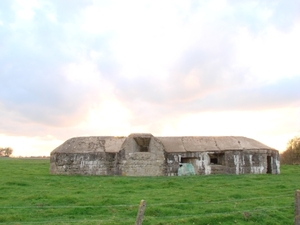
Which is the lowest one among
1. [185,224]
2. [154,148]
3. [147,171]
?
[185,224]

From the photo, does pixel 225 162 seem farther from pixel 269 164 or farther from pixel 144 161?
pixel 144 161

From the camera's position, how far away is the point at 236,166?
23578mm

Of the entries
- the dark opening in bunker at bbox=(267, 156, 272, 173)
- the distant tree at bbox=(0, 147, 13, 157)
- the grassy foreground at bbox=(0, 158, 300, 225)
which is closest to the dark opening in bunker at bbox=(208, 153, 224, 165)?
the dark opening in bunker at bbox=(267, 156, 272, 173)

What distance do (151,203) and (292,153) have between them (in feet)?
107

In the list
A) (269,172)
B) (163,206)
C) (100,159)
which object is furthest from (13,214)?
(269,172)

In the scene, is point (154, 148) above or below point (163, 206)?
above

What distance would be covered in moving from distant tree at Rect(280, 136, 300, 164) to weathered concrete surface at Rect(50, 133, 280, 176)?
57.7 feet

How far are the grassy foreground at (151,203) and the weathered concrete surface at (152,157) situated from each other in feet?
16.5

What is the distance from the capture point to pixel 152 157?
23109 millimetres

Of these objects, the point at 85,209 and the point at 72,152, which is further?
the point at 72,152

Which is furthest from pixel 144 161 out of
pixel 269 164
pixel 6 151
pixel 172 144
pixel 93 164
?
pixel 6 151

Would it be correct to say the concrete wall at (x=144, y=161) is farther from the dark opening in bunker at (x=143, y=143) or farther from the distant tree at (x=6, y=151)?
the distant tree at (x=6, y=151)

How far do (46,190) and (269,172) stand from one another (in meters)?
15.5

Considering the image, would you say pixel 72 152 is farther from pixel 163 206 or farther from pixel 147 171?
pixel 163 206
